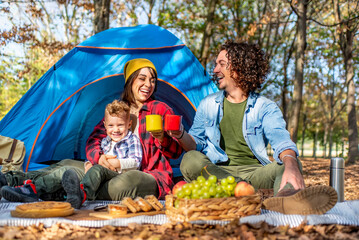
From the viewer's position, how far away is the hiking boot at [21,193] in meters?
2.77

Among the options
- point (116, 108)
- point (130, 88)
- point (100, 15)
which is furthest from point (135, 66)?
point (100, 15)

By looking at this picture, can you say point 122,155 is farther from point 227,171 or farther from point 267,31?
point 267,31

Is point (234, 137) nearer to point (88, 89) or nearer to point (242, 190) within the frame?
point (242, 190)

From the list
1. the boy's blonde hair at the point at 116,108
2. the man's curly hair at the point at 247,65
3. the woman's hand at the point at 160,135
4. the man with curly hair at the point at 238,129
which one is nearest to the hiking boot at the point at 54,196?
the boy's blonde hair at the point at 116,108

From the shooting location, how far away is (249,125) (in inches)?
127

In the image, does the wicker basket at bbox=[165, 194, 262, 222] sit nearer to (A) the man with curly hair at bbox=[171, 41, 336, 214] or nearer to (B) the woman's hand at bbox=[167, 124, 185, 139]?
(A) the man with curly hair at bbox=[171, 41, 336, 214]

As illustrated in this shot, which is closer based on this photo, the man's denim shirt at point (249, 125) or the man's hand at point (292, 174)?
the man's hand at point (292, 174)

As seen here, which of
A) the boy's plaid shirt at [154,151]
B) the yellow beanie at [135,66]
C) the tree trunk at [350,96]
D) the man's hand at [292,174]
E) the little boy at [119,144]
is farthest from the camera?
the tree trunk at [350,96]

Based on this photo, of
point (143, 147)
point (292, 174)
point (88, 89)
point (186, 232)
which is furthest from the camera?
point (88, 89)

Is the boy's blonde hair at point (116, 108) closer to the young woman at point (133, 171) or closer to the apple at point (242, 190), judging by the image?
the young woman at point (133, 171)

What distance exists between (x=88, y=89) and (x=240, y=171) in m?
2.43

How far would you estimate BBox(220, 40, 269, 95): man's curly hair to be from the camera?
130 inches

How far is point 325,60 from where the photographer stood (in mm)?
15445

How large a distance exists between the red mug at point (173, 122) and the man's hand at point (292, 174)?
804mm
